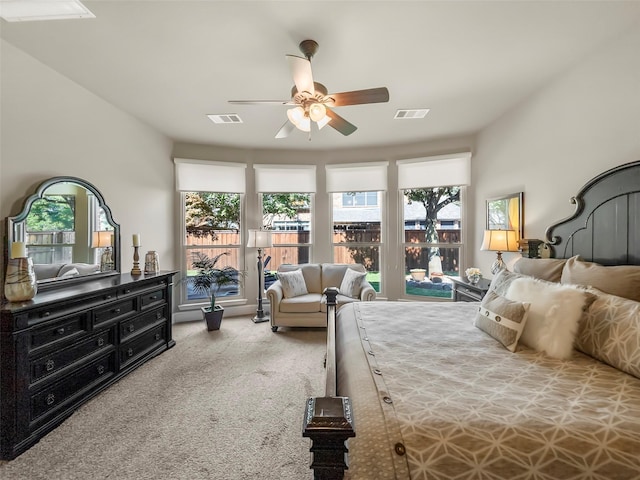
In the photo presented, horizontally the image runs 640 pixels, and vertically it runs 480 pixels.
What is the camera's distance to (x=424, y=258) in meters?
4.71

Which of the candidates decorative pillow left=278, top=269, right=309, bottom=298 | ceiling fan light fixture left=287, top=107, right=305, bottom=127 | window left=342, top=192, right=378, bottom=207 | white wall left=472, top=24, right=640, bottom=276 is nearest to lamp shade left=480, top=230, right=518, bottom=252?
white wall left=472, top=24, right=640, bottom=276

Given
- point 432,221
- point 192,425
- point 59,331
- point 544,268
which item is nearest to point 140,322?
point 59,331

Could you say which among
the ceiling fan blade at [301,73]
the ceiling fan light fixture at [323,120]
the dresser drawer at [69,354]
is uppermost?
the ceiling fan blade at [301,73]

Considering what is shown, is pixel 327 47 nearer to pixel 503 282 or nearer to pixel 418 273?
pixel 503 282

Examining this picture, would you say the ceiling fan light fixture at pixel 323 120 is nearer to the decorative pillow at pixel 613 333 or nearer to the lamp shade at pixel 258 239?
the decorative pillow at pixel 613 333

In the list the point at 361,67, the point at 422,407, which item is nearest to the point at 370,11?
the point at 361,67

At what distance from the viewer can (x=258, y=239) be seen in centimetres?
446

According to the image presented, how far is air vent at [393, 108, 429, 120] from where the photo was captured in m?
3.41

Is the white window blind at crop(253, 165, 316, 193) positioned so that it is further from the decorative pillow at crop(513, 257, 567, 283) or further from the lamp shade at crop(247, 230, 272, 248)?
the decorative pillow at crop(513, 257, 567, 283)

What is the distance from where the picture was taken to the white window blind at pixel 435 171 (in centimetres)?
431

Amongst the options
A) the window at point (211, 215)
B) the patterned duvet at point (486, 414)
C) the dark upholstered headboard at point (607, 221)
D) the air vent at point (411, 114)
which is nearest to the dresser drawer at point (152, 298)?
the window at point (211, 215)

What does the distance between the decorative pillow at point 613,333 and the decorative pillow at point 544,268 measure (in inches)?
22.9

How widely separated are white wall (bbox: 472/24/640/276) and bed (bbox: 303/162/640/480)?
286 millimetres

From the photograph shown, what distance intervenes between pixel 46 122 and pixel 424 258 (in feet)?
16.1
